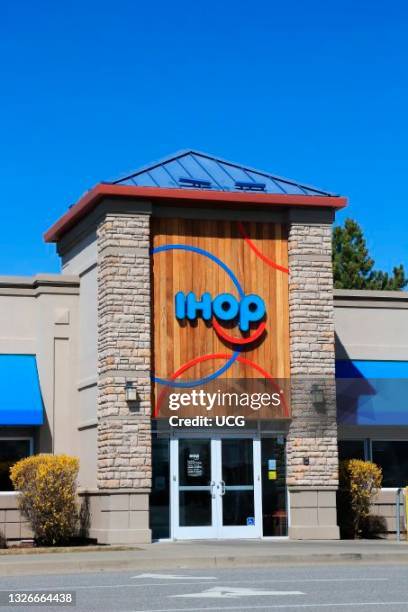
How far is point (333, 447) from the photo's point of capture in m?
25.4

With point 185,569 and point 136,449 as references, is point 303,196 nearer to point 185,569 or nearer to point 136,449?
point 136,449

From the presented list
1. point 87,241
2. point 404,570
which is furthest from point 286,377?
point 404,570

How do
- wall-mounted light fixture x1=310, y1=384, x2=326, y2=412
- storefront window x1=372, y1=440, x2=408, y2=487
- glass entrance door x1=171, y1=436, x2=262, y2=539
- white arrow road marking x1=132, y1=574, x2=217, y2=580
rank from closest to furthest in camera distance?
white arrow road marking x1=132, y1=574, x2=217, y2=580
glass entrance door x1=171, y1=436, x2=262, y2=539
wall-mounted light fixture x1=310, y1=384, x2=326, y2=412
storefront window x1=372, y1=440, x2=408, y2=487

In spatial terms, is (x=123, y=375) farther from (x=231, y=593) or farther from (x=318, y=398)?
(x=231, y=593)

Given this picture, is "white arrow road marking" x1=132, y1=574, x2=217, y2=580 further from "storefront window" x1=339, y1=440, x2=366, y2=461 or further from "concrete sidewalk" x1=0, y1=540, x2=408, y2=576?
"storefront window" x1=339, y1=440, x2=366, y2=461

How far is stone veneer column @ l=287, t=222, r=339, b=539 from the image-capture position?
987 inches

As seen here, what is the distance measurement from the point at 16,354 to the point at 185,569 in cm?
994

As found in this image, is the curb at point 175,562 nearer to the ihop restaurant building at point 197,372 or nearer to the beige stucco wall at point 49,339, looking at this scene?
the ihop restaurant building at point 197,372

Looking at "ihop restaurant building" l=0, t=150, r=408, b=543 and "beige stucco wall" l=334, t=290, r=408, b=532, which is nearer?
"ihop restaurant building" l=0, t=150, r=408, b=543

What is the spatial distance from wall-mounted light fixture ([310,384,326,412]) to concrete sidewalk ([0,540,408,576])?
154 inches

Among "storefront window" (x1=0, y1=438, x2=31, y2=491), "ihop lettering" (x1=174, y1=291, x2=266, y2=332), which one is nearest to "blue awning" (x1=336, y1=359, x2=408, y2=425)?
"ihop lettering" (x1=174, y1=291, x2=266, y2=332)

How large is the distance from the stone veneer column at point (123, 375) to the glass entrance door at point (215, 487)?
0.95 m

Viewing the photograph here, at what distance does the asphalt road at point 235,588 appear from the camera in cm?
1300

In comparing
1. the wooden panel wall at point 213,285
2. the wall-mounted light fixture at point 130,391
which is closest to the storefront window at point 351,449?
the wooden panel wall at point 213,285
